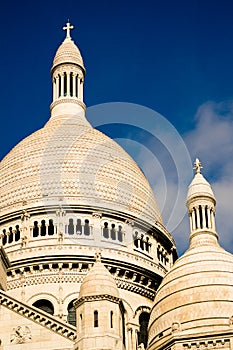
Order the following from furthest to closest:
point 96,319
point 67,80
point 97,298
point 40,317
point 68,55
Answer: point 68,55, point 67,80, point 40,317, point 97,298, point 96,319

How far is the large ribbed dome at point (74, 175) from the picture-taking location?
5575cm

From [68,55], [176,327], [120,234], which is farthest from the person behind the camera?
[68,55]

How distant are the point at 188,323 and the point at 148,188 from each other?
63.3ft

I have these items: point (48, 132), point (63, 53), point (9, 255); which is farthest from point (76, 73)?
point (9, 255)

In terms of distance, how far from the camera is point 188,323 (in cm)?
4044

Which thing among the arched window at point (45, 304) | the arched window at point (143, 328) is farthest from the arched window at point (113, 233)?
the arched window at point (45, 304)

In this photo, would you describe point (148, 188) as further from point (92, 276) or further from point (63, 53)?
point (92, 276)

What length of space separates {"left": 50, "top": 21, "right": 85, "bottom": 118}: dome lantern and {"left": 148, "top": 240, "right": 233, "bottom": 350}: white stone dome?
863 inches

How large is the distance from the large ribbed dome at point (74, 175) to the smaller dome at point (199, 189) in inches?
267

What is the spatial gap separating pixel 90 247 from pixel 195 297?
40.1 feet

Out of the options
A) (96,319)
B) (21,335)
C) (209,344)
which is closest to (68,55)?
(21,335)

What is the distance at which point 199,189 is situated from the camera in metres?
49.0

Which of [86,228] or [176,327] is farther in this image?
[86,228]

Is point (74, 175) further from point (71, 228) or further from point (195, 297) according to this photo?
point (195, 297)
